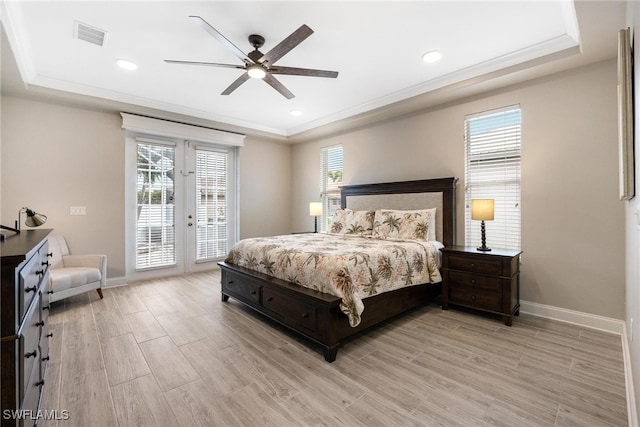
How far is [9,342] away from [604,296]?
170 inches

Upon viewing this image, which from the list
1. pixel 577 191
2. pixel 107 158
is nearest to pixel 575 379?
pixel 577 191

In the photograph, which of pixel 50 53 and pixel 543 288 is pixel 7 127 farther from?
pixel 543 288

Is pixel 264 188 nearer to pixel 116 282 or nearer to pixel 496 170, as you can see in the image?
pixel 116 282

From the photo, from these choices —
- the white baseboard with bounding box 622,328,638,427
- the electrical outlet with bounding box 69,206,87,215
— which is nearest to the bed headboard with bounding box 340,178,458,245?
the white baseboard with bounding box 622,328,638,427

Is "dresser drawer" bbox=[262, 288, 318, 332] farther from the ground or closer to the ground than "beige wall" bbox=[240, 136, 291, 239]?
closer to the ground

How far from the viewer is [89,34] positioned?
267cm

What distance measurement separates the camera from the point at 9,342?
110 cm

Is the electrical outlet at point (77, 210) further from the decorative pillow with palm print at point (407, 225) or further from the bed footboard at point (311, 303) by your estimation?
the decorative pillow with palm print at point (407, 225)

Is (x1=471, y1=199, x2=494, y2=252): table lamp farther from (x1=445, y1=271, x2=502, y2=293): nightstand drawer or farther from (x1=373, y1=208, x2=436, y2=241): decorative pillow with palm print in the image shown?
(x1=373, y1=208, x2=436, y2=241): decorative pillow with palm print

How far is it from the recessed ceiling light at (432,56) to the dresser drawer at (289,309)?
9.28 ft

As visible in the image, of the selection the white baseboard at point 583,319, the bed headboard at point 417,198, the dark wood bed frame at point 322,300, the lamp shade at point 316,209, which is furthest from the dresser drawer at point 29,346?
the lamp shade at point 316,209

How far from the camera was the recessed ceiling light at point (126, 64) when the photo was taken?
10.3 ft

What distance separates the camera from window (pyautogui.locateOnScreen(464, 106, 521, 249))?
3.35m

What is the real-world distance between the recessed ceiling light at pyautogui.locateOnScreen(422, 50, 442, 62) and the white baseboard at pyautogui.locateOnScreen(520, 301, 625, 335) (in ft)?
9.53
